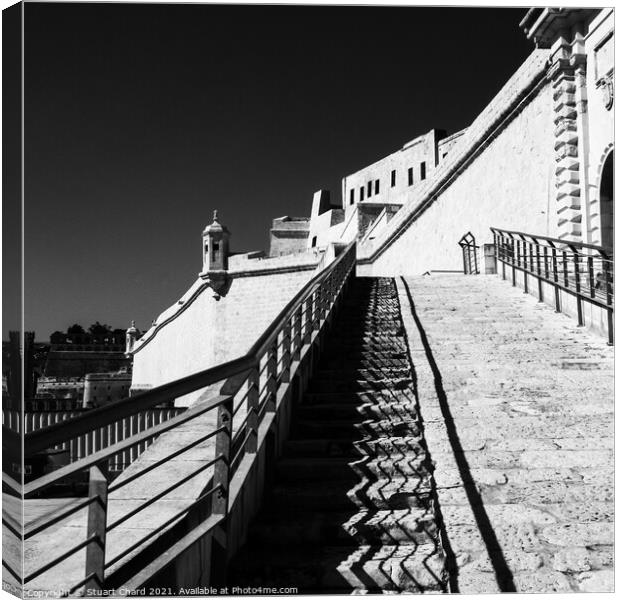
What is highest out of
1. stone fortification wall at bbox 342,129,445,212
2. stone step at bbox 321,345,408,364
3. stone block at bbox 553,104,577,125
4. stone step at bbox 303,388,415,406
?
stone fortification wall at bbox 342,129,445,212

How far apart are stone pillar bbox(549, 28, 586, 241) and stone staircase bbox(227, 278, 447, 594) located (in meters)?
7.62

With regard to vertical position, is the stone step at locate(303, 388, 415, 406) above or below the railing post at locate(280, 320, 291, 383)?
below

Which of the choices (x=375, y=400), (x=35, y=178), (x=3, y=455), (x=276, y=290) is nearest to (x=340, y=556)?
(x=3, y=455)

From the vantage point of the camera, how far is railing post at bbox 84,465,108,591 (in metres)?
2.56

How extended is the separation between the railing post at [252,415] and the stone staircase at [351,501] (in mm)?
390

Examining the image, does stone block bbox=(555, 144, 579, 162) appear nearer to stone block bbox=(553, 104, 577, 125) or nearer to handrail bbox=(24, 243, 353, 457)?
stone block bbox=(553, 104, 577, 125)

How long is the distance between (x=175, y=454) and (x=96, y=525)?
0.56 metres

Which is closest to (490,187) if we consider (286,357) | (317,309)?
(317,309)

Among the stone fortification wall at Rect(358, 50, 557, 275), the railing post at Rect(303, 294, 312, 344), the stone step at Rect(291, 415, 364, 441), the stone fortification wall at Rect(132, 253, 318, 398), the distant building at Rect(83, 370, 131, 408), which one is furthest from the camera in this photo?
the distant building at Rect(83, 370, 131, 408)

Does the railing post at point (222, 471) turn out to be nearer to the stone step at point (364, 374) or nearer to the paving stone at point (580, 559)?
the paving stone at point (580, 559)

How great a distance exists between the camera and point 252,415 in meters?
4.30

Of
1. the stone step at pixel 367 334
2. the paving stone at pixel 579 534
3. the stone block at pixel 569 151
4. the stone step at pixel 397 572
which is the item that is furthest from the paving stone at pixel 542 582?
the stone block at pixel 569 151

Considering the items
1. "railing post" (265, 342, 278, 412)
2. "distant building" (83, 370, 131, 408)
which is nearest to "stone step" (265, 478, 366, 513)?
"railing post" (265, 342, 278, 412)

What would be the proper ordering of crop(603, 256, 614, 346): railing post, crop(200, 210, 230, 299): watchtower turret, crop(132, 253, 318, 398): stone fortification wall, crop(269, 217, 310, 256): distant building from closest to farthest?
crop(603, 256, 614, 346): railing post < crop(132, 253, 318, 398): stone fortification wall < crop(200, 210, 230, 299): watchtower turret < crop(269, 217, 310, 256): distant building
